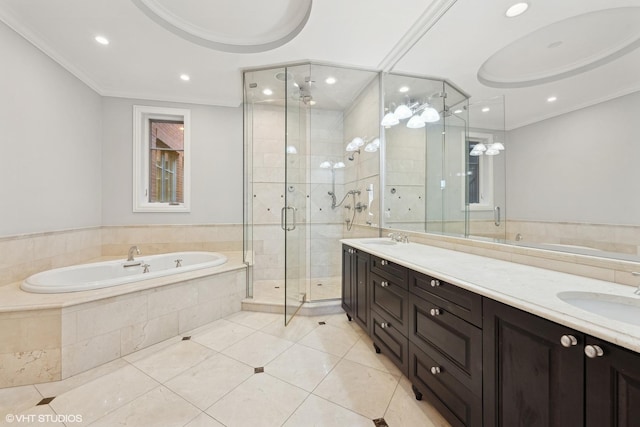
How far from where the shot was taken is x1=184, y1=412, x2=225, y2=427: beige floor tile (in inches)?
52.7

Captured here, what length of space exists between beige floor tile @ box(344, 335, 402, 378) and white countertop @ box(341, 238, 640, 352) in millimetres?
860

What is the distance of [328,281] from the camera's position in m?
3.49

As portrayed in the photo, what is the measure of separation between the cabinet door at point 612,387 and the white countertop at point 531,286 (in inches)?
2.0

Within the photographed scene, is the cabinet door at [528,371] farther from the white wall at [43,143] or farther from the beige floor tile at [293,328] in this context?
the white wall at [43,143]

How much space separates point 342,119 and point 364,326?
9.66ft

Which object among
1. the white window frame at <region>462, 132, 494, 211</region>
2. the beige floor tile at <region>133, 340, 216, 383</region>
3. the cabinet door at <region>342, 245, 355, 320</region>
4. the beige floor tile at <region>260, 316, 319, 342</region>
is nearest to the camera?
the white window frame at <region>462, 132, 494, 211</region>

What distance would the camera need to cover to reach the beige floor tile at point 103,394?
144cm

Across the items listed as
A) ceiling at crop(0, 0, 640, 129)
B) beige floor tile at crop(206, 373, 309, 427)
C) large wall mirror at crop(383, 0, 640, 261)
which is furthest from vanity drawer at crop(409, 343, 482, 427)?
ceiling at crop(0, 0, 640, 129)

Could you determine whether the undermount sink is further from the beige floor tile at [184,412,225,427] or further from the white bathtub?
the white bathtub

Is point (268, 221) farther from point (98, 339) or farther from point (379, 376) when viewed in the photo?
point (379, 376)

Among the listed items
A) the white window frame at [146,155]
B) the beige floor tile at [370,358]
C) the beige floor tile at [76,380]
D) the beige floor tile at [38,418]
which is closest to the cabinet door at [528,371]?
the beige floor tile at [370,358]

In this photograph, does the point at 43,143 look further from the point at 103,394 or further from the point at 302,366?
the point at 302,366

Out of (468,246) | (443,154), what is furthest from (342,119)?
(468,246)

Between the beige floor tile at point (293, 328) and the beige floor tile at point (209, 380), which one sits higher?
the beige floor tile at point (293, 328)
